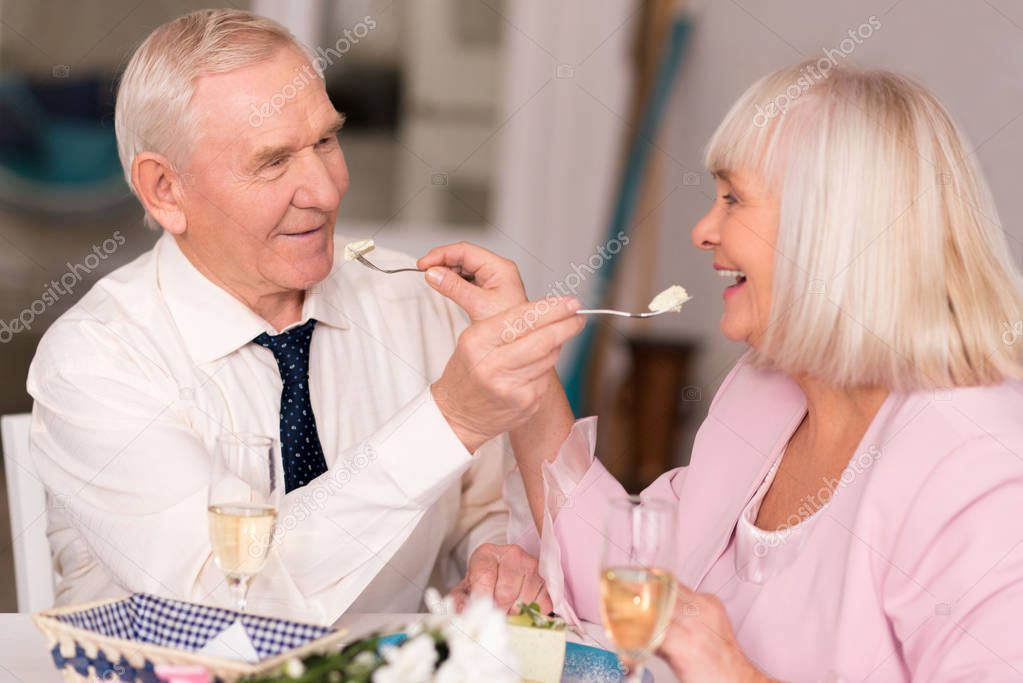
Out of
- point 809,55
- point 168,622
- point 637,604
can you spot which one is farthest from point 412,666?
point 809,55

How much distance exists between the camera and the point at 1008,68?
8.59 ft

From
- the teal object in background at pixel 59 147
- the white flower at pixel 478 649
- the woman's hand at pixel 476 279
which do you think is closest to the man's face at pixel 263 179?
the woman's hand at pixel 476 279

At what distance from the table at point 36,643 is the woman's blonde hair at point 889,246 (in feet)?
1.62

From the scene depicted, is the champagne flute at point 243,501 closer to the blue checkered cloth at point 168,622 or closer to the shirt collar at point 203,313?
the blue checkered cloth at point 168,622

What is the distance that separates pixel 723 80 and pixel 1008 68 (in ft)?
7.19

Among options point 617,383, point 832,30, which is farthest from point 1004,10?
point 617,383

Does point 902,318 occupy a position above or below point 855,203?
below

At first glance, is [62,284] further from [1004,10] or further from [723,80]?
[1004,10]

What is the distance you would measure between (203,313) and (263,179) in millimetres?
253

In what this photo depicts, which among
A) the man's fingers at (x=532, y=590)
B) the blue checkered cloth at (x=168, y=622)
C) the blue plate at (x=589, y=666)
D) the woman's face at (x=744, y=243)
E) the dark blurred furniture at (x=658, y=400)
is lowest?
the dark blurred furniture at (x=658, y=400)

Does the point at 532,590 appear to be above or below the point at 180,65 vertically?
below

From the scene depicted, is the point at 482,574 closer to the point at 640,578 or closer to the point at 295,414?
the point at 295,414

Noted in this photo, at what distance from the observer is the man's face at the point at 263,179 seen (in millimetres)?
1945

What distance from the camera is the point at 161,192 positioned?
2053 mm
